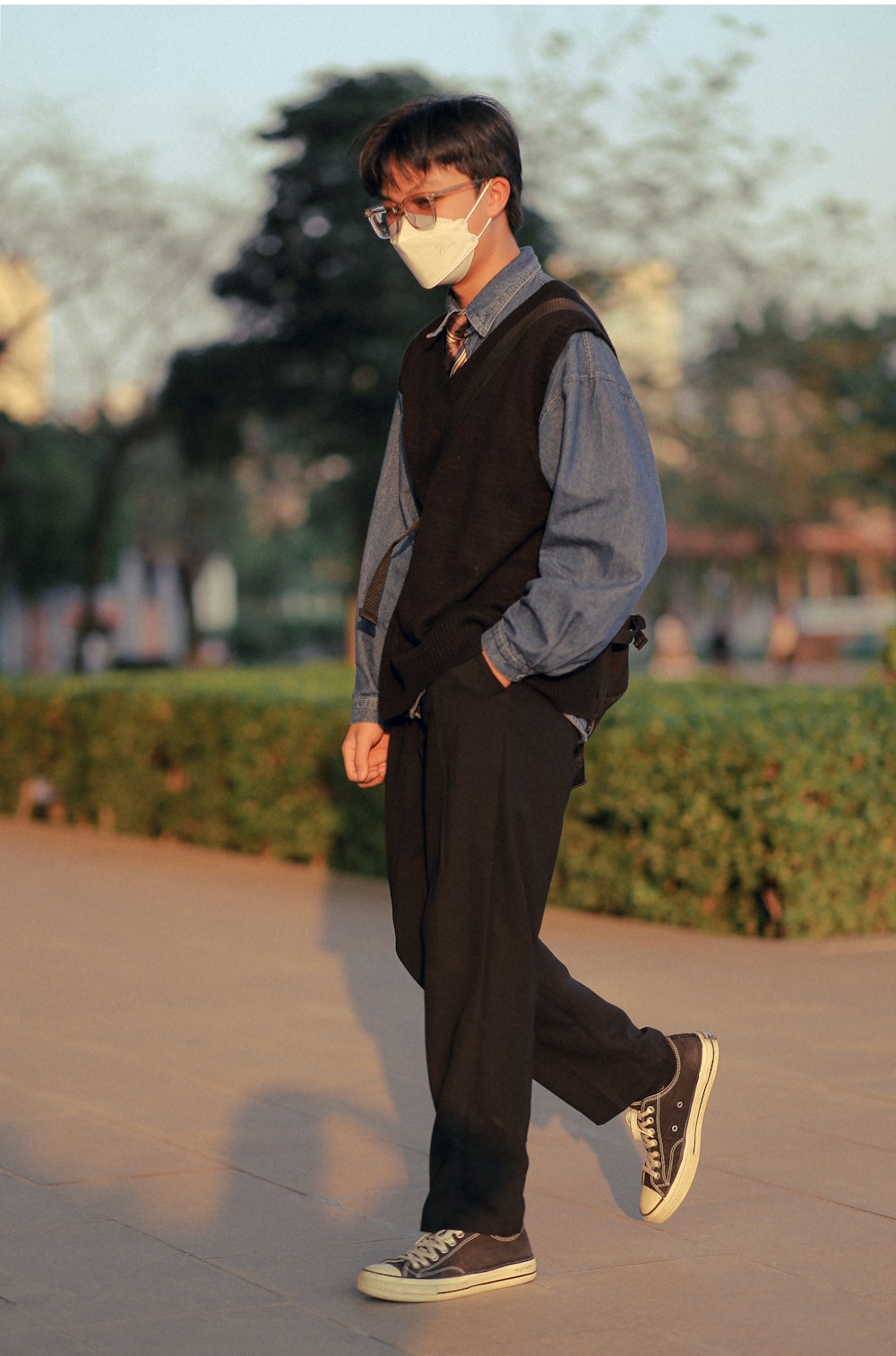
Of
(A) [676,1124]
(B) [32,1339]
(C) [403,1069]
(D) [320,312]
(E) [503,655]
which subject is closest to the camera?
(B) [32,1339]

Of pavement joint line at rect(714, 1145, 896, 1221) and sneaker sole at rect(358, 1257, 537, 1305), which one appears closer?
sneaker sole at rect(358, 1257, 537, 1305)

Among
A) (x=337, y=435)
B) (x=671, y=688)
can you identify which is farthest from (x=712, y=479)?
(x=671, y=688)

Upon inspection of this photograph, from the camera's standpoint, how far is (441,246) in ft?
11.5

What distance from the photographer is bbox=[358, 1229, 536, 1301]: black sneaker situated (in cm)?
328

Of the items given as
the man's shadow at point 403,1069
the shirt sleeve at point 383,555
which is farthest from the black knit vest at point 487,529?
the man's shadow at point 403,1069

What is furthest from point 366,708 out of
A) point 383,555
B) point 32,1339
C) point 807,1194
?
point 807,1194

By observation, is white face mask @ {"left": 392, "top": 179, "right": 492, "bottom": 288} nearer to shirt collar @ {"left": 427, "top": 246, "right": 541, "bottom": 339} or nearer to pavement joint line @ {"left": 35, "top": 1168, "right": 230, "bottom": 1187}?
shirt collar @ {"left": 427, "top": 246, "right": 541, "bottom": 339}

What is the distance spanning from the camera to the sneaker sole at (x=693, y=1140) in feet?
12.2

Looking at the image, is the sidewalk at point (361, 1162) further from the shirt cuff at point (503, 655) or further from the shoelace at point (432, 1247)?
the shirt cuff at point (503, 655)

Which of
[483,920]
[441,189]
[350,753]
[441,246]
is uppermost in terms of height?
[441,189]

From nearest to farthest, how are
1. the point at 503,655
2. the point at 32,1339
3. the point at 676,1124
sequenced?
the point at 32,1339
the point at 503,655
the point at 676,1124

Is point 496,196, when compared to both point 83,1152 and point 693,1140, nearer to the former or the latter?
point 693,1140

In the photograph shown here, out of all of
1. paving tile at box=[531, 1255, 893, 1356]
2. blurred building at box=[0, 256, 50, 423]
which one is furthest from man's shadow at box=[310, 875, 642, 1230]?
blurred building at box=[0, 256, 50, 423]

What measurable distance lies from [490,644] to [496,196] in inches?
35.3
